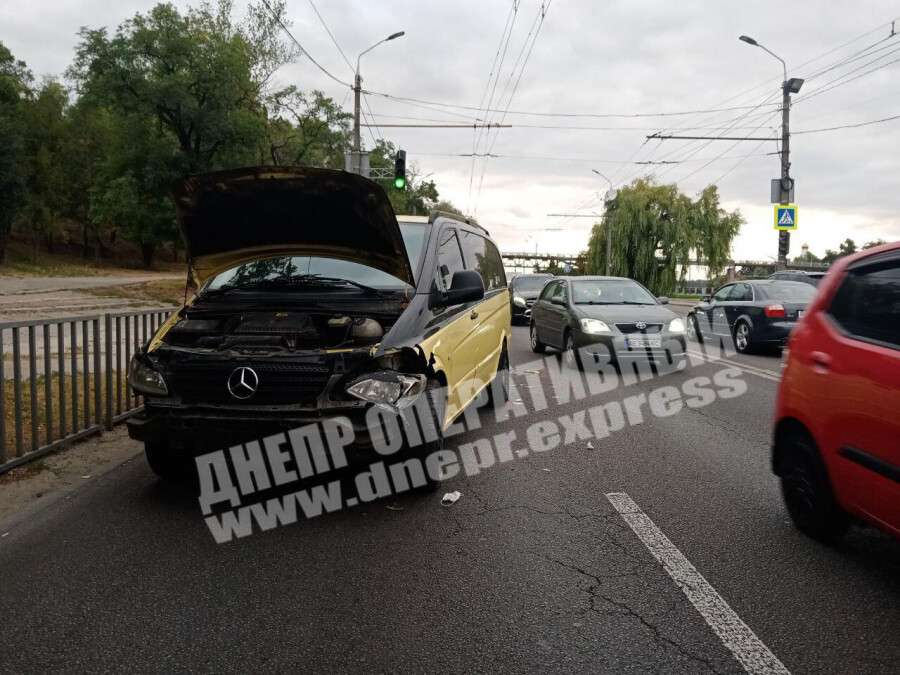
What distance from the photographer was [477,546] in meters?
3.94

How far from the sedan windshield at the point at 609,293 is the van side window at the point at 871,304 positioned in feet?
26.1

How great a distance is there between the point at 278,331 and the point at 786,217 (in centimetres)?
2155

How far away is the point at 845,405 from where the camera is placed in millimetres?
3463

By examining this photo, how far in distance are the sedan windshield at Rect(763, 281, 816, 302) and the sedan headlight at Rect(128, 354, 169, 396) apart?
38.6ft

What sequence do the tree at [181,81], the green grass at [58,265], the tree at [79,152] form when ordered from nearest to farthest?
the tree at [181,81] < the green grass at [58,265] < the tree at [79,152]

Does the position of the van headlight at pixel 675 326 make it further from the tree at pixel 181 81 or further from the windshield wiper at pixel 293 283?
the tree at pixel 181 81

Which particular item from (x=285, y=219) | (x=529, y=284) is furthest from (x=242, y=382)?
(x=529, y=284)

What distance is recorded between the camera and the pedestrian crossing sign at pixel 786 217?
22.7 m

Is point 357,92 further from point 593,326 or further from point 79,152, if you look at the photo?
point 79,152

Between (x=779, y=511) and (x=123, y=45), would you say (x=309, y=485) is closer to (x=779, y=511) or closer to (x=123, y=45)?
(x=779, y=511)

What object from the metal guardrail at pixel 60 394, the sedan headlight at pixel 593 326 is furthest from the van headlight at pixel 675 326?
the metal guardrail at pixel 60 394

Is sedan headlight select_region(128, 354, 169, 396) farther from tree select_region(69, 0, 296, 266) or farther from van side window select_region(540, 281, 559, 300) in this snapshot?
tree select_region(69, 0, 296, 266)

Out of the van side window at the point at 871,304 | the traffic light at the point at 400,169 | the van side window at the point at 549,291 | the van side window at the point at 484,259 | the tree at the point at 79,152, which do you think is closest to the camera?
the van side window at the point at 871,304

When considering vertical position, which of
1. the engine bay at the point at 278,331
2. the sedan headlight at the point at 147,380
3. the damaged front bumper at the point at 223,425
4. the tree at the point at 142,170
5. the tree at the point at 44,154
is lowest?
the damaged front bumper at the point at 223,425
